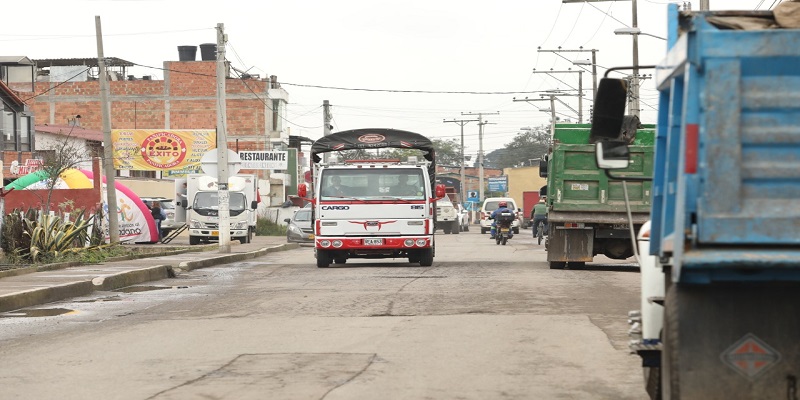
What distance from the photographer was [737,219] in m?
5.07

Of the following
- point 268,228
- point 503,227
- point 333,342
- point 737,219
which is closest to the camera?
point 737,219

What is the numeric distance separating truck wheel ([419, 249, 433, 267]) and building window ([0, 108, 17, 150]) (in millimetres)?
28592

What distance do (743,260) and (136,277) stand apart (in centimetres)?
1594

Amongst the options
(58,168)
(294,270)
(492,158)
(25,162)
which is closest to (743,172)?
(294,270)

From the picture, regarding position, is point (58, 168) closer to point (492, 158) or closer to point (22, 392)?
point (22, 392)

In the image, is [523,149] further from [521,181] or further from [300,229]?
[300,229]

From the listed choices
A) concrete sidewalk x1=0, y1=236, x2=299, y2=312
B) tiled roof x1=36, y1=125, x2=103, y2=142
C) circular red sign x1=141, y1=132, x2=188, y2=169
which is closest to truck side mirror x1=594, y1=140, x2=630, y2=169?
concrete sidewalk x1=0, y1=236, x2=299, y2=312

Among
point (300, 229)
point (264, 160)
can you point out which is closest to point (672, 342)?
point (300, 229)

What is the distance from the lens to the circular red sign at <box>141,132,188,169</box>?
60.0 metres

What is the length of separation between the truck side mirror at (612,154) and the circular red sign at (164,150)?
5552cm

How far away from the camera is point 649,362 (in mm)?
6266

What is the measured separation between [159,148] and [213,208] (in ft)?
56.9

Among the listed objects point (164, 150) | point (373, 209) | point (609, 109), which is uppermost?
point (164, 150)

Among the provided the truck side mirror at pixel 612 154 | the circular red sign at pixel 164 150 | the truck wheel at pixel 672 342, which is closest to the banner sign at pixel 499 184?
the circular red sign at pixel 164 150
